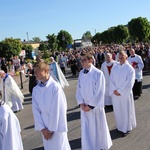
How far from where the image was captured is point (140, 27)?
1754 inches

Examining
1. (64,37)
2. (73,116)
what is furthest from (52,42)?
(73,116)

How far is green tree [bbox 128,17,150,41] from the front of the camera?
4462cm

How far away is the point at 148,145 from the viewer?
5.68 metres

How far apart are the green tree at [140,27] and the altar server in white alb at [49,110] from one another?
140ft

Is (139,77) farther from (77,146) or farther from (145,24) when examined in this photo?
(145,24)

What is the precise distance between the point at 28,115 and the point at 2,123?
570 centimetres

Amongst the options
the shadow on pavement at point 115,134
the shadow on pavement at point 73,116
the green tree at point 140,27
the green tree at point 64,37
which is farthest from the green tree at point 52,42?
the shadow on pavement at point 115,134

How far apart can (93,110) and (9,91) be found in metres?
5.15

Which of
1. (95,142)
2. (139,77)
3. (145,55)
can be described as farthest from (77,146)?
(145,55)

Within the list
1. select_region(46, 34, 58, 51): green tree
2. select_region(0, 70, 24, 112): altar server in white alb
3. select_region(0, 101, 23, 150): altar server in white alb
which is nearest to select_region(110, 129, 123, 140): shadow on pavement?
select_region(0, 101, 23, 150): altar server in white alb

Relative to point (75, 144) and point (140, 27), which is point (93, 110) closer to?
point (75, 144)

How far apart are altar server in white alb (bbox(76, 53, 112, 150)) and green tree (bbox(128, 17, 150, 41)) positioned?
41.2 m

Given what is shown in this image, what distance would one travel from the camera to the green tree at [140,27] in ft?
146

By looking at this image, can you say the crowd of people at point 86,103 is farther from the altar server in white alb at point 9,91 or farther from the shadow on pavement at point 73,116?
the altar server in white alb at point 9,91
